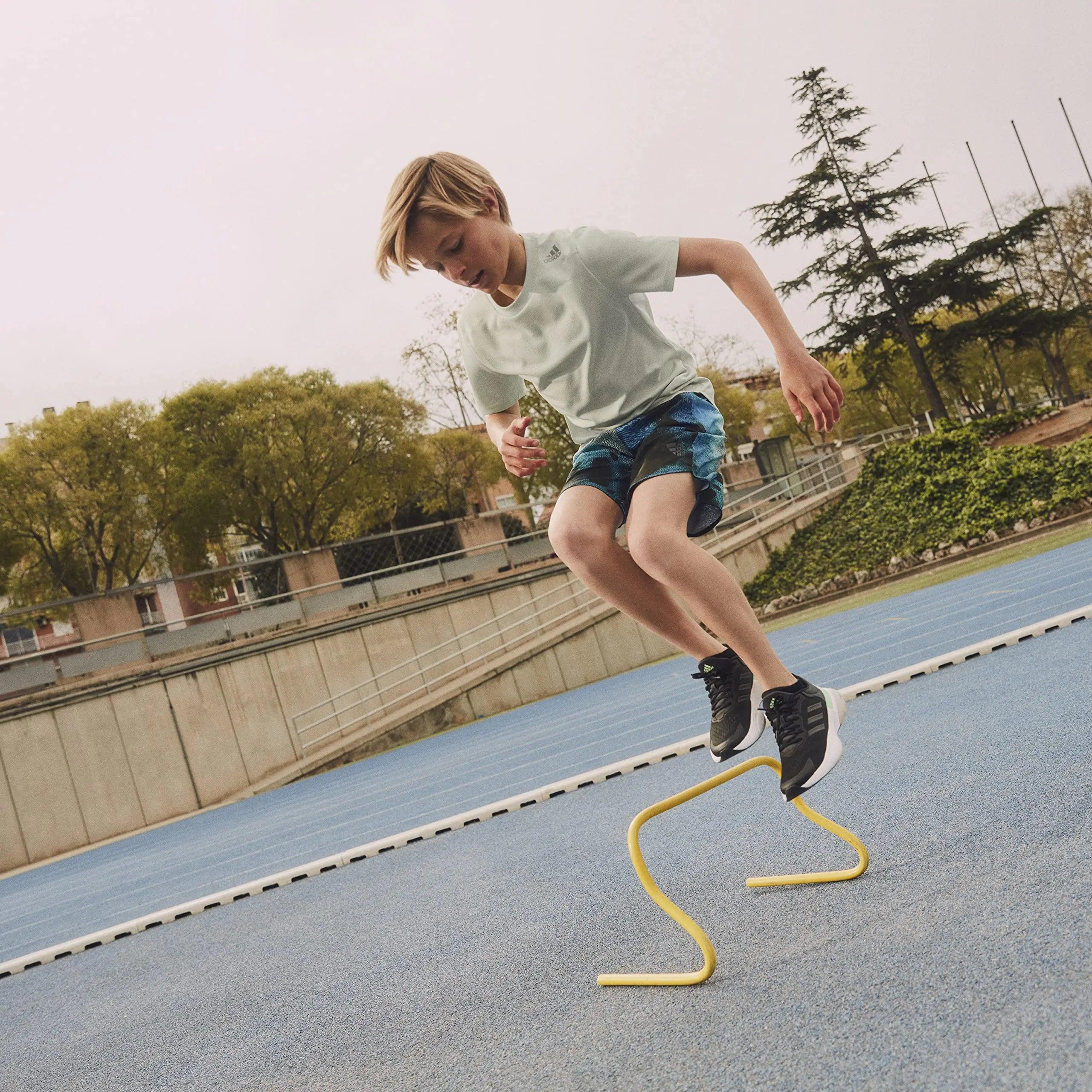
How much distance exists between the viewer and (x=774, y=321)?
264 centimetres

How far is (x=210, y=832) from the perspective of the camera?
37.3ft

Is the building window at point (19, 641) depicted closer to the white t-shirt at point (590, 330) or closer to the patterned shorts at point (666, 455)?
the white t-shirt at point (590, 330)

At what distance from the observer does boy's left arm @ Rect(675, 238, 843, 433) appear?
2.62 m

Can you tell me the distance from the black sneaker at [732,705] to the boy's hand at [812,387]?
2.55ft

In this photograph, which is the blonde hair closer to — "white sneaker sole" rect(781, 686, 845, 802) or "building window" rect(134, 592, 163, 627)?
"white sneaker sole" rect(781, 686, 845, 802)

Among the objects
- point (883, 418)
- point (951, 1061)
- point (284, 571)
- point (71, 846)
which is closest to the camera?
point (951, 1061)

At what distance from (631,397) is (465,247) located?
0.67 m

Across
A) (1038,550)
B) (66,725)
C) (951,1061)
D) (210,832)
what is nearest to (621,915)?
(951,1061)

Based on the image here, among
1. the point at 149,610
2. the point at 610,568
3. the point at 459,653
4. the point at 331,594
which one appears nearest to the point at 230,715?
the point at 331,594

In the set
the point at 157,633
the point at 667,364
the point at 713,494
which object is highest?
the point at 157,633

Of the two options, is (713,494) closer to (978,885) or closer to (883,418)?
(978,885)

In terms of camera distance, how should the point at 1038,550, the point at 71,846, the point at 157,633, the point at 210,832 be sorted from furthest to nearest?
the point at 157,633
the point at 71,846
the point at 1038,550
the point at 210,832

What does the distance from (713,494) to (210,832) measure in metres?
10.2

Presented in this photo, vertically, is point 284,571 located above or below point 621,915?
above
